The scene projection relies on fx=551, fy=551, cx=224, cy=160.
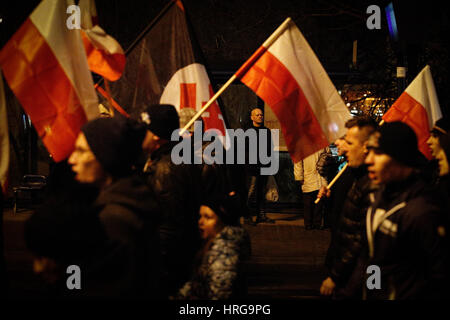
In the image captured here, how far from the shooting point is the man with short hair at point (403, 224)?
341 cm

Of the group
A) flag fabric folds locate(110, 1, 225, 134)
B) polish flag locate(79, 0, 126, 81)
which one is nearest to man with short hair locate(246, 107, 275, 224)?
flag fabric folds locate(110, 1, 225, 134)

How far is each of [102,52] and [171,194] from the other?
190cm

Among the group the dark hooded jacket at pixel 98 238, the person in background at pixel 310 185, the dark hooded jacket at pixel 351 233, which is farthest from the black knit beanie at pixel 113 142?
the person in background at pixel 310 185

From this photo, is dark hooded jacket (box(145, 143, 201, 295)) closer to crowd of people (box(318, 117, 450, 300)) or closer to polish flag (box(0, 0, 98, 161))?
polish flag (box(0, 0, 98, 161))

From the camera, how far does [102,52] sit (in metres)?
5.63

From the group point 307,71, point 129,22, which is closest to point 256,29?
point 129,22

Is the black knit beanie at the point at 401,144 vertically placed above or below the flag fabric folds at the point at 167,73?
below

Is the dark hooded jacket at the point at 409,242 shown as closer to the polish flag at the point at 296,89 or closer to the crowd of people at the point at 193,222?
the crowd of people at the point at 193,222

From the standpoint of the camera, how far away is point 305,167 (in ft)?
38.9

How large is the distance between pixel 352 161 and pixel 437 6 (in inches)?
243

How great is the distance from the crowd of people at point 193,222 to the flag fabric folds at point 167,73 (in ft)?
2.71

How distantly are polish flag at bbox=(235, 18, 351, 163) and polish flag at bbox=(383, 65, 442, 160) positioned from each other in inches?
53.1

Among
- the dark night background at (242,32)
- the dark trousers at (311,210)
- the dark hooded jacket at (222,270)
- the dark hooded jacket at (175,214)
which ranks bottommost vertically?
the dark hooded jacket at (222,270)
